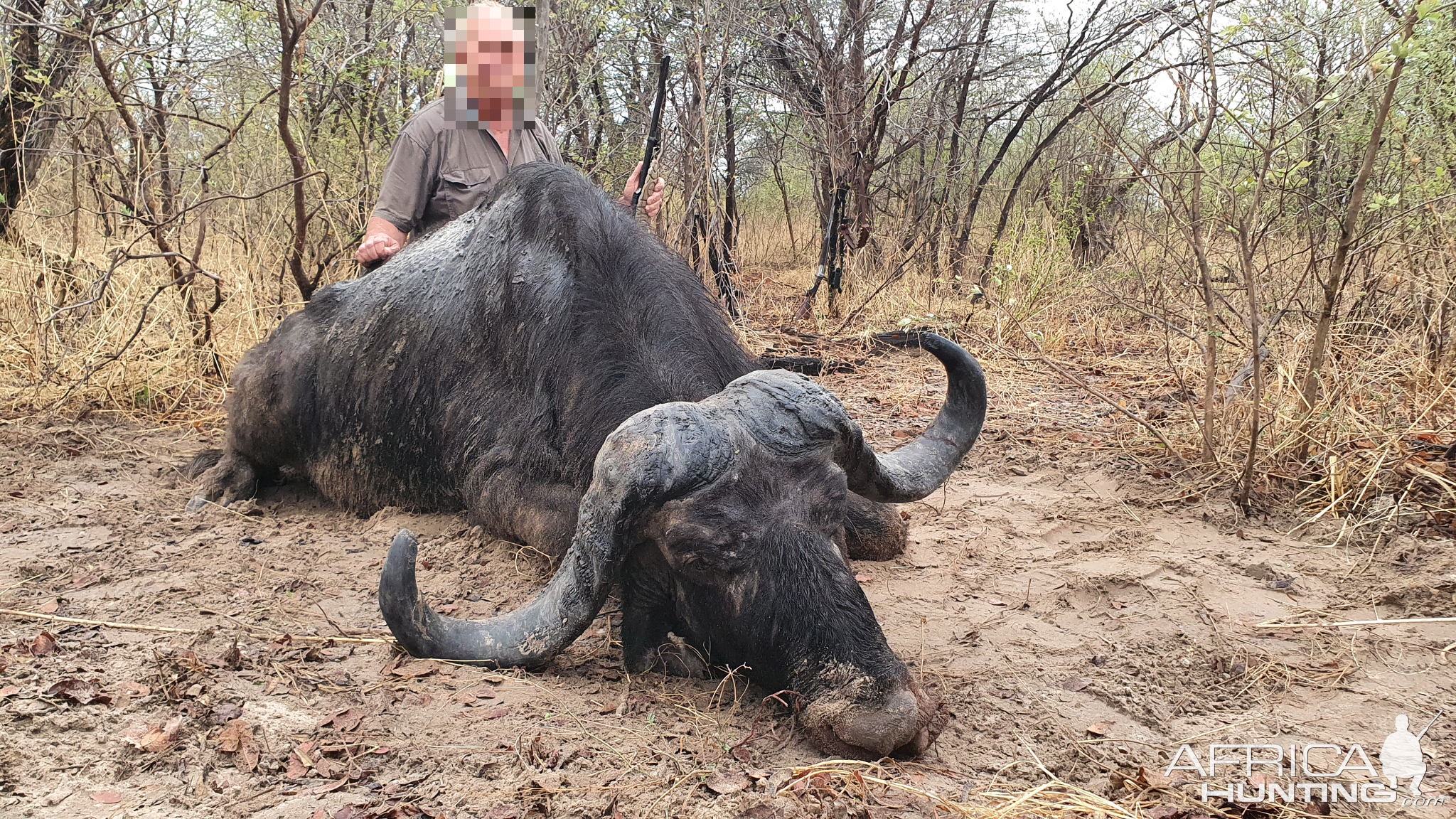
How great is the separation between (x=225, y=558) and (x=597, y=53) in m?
7.47

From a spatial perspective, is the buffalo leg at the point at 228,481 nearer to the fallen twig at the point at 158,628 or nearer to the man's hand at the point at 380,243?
the man's hand at the point at 380,243

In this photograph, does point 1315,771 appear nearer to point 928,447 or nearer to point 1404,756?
point 1404,756

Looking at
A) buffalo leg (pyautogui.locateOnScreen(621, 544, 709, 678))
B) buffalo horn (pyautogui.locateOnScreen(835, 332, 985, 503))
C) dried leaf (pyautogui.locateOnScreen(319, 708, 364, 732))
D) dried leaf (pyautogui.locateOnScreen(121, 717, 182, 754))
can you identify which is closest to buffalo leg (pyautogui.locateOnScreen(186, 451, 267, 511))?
dried leaf (pyautogui.locateOnScreen(121, 717, 182, 754))

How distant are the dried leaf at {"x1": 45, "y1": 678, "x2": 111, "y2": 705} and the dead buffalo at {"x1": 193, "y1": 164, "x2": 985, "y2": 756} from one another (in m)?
0.87

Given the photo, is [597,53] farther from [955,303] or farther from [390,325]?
[390,325]

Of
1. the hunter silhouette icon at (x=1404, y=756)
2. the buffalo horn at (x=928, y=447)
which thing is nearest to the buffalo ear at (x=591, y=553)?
the buffalo horn at (x=928, y=447)

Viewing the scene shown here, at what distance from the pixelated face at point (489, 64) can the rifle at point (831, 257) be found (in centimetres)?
428

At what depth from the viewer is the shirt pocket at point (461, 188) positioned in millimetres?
5242

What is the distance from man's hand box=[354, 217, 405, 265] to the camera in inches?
195

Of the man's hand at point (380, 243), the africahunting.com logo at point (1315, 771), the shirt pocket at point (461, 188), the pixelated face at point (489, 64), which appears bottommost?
the africahunting.com logo at point (1315, 771)

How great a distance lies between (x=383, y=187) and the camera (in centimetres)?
520

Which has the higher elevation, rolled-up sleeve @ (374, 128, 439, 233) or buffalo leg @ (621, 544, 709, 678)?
rolled-up sleeve @ (374, 128, 439, 233)

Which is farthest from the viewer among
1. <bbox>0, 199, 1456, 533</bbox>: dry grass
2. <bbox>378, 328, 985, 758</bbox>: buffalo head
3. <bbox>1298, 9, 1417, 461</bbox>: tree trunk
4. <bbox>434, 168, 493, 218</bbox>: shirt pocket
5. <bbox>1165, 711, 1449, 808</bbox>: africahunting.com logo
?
<bbox>434, 168, 493, 218</bbox>: shirt pocket

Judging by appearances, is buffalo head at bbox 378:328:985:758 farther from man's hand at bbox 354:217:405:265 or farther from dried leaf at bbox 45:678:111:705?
man's hand at bbox 354:217:405:265
